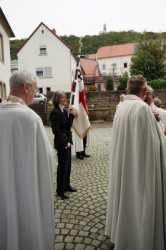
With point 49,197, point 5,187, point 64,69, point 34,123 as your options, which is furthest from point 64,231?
point 64,69

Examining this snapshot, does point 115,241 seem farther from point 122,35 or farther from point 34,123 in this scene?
point 122,35

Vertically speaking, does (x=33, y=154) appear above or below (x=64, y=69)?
below

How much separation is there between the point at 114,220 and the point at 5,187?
4.61 feet

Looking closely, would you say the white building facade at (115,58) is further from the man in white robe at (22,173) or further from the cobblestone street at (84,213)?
the man in white robe at (22,173)

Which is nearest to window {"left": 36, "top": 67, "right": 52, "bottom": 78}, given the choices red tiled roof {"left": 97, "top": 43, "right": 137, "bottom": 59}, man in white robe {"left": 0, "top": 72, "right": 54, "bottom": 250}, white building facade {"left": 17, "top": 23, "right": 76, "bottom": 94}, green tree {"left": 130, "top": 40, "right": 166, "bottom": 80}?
white building facade {"left": 17, "top": 23, "right": 76, "bottom": 94}

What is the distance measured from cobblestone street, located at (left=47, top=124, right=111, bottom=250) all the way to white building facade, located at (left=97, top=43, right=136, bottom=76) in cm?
7015

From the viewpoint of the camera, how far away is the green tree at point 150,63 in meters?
32.6

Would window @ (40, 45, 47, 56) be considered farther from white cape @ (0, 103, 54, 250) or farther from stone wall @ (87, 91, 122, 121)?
white cape @ (0, 103, 54, 250)

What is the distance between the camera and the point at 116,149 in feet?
10.9

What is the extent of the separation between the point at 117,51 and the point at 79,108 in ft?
236

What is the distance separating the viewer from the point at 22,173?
268 cm

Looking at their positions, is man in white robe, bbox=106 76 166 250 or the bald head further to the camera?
man in white robe, bbox=106 76 166 250

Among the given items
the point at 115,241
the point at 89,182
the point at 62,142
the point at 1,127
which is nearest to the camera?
the point at 1,127

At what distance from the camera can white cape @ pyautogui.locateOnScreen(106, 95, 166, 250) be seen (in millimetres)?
2898
